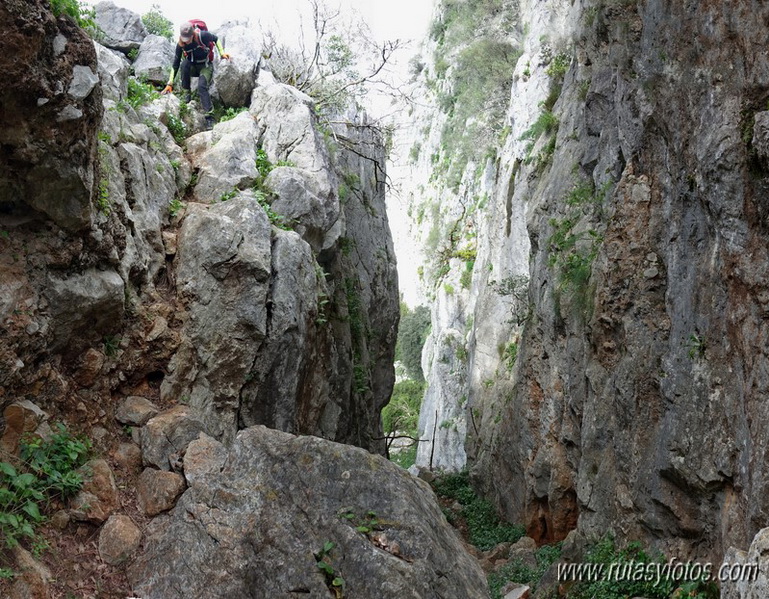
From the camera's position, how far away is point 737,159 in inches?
303

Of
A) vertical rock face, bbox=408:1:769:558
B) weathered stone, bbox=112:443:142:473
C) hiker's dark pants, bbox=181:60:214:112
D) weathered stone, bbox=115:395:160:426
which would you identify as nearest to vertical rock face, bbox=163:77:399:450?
weathered stone, bbox=115:395:160:426

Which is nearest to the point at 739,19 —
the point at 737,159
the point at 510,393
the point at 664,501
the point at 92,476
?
the point at 737,159

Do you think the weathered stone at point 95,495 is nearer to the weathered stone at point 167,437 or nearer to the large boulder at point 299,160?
the weathered stone at point 167,437

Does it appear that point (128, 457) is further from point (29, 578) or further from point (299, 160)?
point (299, 160)

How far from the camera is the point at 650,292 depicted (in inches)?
404

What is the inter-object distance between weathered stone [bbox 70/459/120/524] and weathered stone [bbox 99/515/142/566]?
0.16m

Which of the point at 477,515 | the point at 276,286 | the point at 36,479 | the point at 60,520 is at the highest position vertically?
the point at 276,286

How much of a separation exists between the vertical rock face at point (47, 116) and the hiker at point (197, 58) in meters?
8.12

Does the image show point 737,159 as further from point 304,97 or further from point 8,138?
point 304,97

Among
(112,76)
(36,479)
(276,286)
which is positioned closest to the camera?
(36,479)

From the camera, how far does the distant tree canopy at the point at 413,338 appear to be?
48156 mm

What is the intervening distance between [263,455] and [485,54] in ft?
96.4

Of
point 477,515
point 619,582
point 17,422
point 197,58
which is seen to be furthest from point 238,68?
point 477,515

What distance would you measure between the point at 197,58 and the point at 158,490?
11777mm
